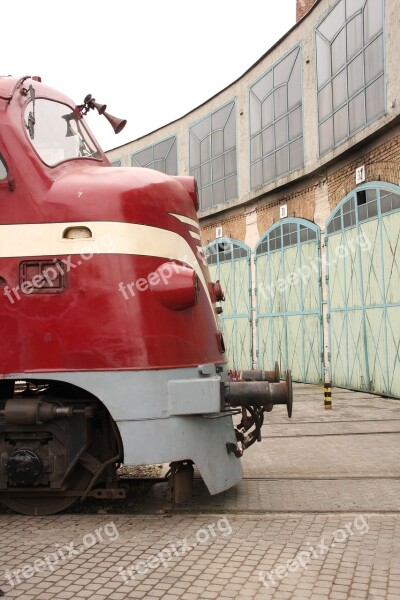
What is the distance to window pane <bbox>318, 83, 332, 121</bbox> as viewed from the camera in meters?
17.7

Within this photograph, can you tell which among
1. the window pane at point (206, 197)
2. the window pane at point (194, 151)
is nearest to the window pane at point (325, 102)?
the window pane at point (206, 197)

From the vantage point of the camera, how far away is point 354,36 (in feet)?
53.0

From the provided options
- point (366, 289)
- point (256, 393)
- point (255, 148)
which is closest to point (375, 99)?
point (366, 289)

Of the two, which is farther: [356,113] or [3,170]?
[356,113]

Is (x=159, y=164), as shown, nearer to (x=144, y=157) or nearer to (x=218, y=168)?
(x=144, y=157)

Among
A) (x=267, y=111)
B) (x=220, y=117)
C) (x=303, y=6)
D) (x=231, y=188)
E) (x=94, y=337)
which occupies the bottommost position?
(x=94, y=337)

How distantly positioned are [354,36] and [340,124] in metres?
2.15

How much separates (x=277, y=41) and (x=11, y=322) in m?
17.3

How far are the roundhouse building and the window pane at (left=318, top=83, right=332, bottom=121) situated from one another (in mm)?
67

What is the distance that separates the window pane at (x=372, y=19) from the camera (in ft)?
48.6

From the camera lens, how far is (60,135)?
245 inches

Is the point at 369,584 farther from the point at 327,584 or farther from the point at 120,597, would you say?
the point at 120,597

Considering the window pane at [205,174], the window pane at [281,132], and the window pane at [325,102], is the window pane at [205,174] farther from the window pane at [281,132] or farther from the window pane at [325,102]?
the window pane at [325,102]

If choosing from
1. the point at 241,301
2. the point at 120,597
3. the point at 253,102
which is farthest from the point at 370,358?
the point at 120,597
